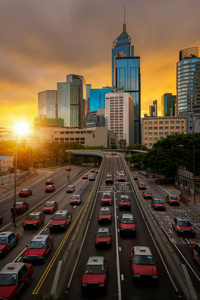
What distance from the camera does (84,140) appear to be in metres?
200

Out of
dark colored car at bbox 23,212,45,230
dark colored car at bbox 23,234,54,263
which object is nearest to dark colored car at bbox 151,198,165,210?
dark colored car at bbox 23,212,45,230

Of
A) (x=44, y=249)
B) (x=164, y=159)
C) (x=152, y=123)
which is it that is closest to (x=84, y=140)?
(x=152, y=123)

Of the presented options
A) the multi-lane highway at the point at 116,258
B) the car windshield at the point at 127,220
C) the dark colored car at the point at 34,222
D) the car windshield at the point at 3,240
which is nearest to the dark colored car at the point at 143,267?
the multi-lane highway at the point at 116,258

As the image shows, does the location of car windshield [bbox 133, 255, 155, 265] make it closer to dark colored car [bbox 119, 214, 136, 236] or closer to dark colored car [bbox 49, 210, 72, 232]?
dark colored car [bbox 119, 214, 136, 236]

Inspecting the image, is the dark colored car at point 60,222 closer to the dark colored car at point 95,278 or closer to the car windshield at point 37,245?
the car windshield at point 37,245

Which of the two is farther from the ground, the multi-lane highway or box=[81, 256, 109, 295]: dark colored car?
box=[81, 256, 109, 295]: dark colored car

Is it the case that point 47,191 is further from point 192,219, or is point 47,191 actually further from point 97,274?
point 97,274

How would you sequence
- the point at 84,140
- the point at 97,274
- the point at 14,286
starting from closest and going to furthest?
the point at 14,286 → the point at 97,274 → the point at 84,140

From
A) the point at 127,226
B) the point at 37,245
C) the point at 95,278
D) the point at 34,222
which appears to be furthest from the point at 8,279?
the point at 34,222

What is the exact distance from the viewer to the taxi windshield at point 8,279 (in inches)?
513

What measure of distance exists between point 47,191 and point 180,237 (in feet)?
104

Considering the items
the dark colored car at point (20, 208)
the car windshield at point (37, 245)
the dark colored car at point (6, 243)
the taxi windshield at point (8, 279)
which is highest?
the taxi windshield at point (8, 279)

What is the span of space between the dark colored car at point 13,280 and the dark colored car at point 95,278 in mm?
3557

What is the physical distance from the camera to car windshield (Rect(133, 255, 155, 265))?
1509 centimetres
